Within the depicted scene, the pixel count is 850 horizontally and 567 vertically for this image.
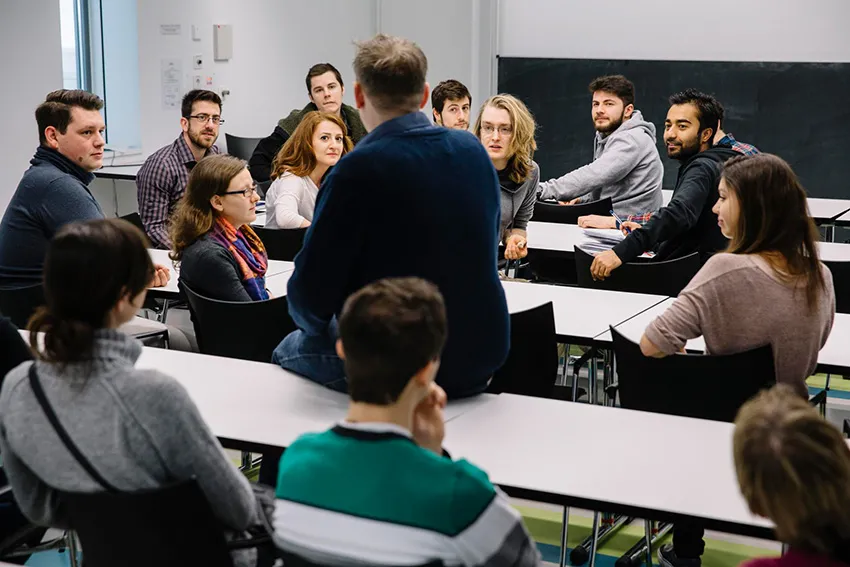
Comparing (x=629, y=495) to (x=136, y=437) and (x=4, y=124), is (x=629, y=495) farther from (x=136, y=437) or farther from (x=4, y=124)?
(x=4, y=124)

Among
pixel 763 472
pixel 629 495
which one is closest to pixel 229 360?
pixel 629 495

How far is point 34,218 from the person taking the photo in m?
3.85

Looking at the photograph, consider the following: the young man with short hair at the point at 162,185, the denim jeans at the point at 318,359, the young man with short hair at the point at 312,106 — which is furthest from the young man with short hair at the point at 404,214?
the young man with short hair at the point at 312,106

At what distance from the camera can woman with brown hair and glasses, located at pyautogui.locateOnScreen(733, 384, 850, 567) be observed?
132 centimetres

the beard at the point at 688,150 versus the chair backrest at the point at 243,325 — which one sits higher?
the beard at the point at 688,150

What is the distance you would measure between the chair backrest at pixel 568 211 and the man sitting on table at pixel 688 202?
97 cm

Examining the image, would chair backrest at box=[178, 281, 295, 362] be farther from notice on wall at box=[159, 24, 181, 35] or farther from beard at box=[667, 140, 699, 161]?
notice on wall at box=[159, 24, 181, 35]

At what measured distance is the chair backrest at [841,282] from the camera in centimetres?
411

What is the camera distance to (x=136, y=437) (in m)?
1.85

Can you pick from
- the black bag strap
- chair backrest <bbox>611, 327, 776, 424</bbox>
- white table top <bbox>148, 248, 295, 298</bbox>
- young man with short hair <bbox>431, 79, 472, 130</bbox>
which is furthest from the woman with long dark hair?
young man with short hair <bbox>431, 79, 472, 130</bbox>

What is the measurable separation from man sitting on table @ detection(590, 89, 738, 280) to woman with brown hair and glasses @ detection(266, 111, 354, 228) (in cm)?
146

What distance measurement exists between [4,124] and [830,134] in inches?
233

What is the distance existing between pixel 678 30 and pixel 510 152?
4330 millimetres

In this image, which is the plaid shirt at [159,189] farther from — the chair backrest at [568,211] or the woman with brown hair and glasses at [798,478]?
the woman with brown hair and glasses at [798,478]
